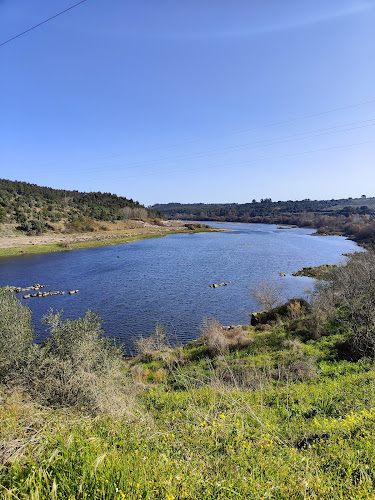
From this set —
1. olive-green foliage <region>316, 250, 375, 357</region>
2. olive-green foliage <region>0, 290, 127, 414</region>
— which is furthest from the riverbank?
olive-green foliage <region>316, 250, 375, 357</region>

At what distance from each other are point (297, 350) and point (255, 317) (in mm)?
7707

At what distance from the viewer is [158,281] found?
116ft

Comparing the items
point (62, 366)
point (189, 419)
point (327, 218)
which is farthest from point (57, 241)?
point (327, 218)

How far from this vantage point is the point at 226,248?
205 ft

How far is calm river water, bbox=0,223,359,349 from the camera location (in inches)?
942

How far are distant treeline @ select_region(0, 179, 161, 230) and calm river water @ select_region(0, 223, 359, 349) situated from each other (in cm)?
2385

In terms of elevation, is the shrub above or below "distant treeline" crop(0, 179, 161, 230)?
below

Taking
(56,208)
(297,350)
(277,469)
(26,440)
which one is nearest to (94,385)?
(26,440)

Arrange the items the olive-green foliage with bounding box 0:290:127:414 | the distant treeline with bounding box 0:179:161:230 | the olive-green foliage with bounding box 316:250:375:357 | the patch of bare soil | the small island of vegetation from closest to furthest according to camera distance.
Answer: the small island of vegetation, the olive-green foliage with bounding box 0:290:127:414, the olive-green foliage with bounding box 316:250:375:357, the patch of bare soil, the distant treeline with bounding box 0:179:161:230

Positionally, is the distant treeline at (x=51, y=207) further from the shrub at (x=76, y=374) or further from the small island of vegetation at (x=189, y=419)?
the small island of vegetation at (x=189, y=419)

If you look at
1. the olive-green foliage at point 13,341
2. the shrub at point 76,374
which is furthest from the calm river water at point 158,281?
the shrub at point 76,374

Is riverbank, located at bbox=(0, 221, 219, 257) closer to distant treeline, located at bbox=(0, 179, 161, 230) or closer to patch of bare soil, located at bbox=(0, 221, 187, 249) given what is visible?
patch of bare soil, located at bbox=(0, 221, 187, 249)

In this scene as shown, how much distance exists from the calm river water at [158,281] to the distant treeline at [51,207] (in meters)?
23.8

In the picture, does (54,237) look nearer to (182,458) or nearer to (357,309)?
(357,309)
